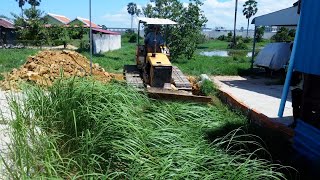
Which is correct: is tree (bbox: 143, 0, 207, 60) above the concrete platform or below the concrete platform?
above

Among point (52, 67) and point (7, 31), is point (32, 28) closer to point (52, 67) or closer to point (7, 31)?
point (7, 31)

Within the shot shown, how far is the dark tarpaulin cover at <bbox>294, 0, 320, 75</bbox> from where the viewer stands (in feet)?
17.6

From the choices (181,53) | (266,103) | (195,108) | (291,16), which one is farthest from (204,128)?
(181,53)

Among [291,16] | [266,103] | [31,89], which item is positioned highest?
[291,16]

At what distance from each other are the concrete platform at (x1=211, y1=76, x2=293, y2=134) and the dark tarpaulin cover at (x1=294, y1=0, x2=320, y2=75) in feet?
3.65

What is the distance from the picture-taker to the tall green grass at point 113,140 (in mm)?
3232

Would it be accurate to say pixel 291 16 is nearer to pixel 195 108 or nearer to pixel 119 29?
pixel 195 108

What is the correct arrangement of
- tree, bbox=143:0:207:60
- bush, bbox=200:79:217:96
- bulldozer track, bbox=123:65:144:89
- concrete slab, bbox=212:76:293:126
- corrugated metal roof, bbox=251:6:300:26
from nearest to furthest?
1. concrete slab, bbox=212:76:293:126
2. bulldozer track, bbox=123:65:144:89
3. bush, bbox=200:79:217:96
4. corrugated metal roof, bbox=251:6:300:26
5. tree, bbox=143:0:207:60

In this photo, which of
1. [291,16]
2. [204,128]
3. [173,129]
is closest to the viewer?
[173,129]

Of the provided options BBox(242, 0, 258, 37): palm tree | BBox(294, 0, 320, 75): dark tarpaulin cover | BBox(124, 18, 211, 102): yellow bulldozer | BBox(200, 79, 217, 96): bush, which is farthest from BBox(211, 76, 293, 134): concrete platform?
BBox(242, 0, 258, 37): palm tree

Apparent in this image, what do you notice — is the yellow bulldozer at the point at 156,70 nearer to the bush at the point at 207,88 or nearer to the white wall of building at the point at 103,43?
the bush at the point at 207,88

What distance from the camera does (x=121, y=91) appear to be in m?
5.40

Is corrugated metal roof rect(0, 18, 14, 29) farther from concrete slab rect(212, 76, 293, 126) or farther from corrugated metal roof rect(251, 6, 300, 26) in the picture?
corrugated metal roof rect(251, 6, 300, 26)

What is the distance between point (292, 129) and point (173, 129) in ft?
7.92
